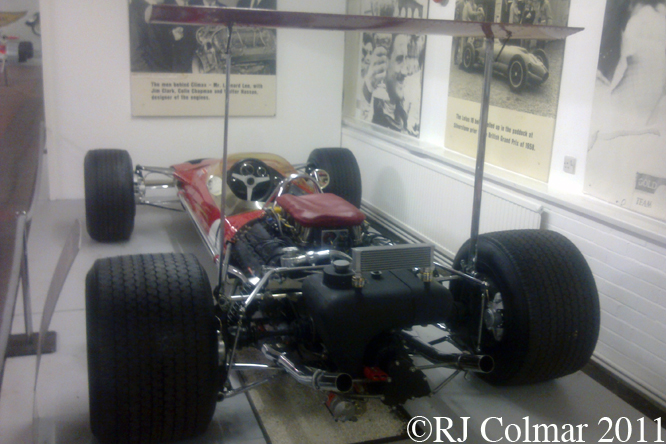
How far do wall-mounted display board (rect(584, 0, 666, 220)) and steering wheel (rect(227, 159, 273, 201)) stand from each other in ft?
6.96

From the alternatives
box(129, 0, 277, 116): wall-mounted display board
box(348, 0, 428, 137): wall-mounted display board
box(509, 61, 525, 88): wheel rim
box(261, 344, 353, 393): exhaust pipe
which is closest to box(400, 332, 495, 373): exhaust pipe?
box(261, 344, 353, 393): exhaust pipe

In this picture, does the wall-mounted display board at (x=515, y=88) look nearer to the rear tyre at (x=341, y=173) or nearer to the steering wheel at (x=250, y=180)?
the rear tyre at (x=341, y=173)

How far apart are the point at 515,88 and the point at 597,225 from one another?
4.30 ft

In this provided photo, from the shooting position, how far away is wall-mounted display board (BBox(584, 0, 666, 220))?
317cm

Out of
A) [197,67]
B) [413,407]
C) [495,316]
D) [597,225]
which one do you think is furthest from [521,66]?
[197,67]

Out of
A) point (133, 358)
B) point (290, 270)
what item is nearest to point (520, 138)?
point (290, 270)

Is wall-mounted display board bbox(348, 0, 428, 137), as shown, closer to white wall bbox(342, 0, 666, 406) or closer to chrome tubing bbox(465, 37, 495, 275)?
white wall bbox(342, 0, 666, 406)

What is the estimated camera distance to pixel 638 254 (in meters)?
3.20

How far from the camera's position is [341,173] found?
5641 mm

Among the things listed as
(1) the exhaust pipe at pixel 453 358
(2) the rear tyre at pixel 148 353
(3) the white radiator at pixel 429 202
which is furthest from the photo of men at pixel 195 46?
(1) the exhaust pipe at pixel 453 358

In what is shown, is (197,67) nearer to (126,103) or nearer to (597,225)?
(126,103)

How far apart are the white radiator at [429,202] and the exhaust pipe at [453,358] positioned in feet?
5.15

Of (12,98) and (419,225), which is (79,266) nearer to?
(419,225)

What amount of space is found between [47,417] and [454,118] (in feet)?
12.4
